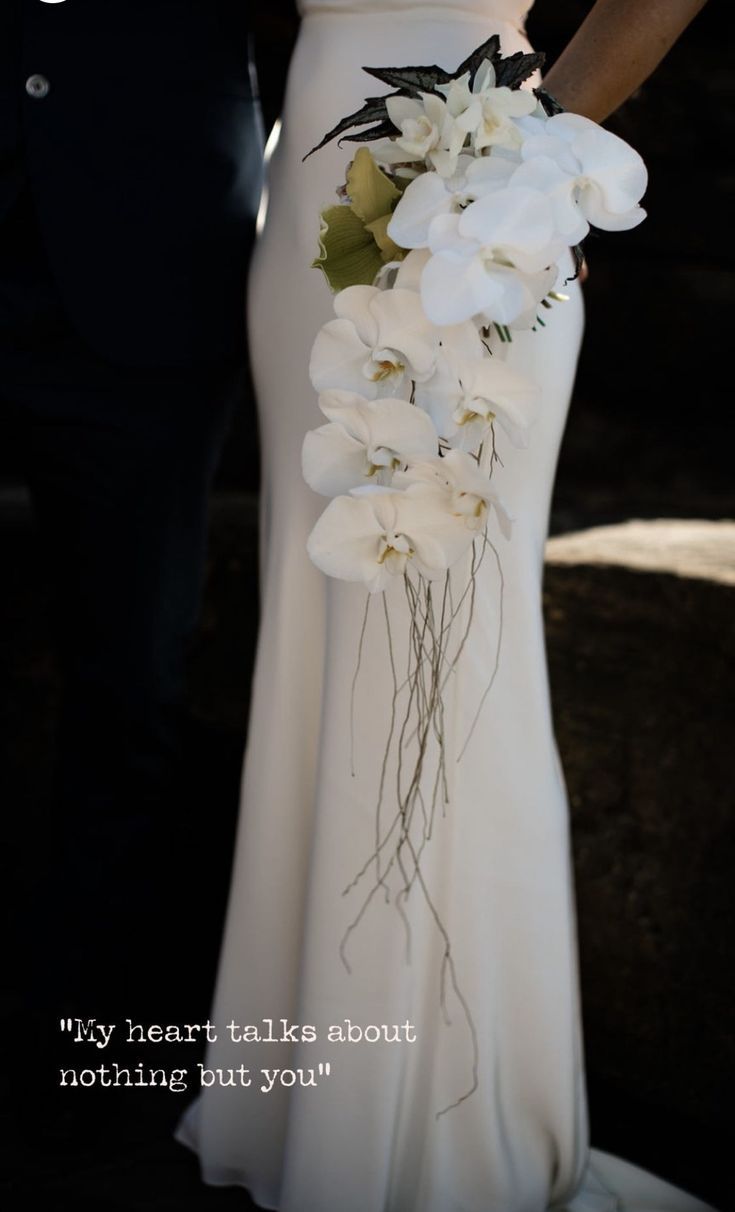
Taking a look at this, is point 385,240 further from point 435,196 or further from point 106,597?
point 106,597

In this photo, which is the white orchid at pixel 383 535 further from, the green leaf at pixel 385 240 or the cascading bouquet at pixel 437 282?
the green leaf at pixel 385 240

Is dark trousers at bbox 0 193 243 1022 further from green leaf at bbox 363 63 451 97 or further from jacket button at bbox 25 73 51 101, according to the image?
green leaf at bbox 363 63 451 97

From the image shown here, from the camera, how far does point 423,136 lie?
120 centimetres

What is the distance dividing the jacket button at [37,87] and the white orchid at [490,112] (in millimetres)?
688

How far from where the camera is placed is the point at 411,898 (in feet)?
5.31

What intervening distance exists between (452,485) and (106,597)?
77 centimetres

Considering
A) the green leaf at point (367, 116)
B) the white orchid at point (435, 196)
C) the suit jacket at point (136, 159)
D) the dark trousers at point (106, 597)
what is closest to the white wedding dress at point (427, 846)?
the suit jacket at point (136, 159)

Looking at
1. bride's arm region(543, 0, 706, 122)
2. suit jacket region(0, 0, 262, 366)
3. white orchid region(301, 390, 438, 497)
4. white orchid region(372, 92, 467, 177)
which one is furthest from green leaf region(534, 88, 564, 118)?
suit jacket region(0, 0, 262, 366)

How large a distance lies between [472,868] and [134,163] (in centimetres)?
92

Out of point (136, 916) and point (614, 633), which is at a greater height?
point (614, 633)

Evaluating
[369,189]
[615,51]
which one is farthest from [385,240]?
[615,51]

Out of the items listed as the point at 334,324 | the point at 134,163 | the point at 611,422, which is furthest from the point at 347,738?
the point at 611,422

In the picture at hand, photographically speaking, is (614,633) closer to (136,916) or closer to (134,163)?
(136,916)

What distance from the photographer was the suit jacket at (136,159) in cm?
169
